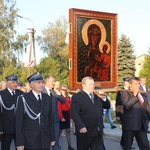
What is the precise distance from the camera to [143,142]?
22.7 ft

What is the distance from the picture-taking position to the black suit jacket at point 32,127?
16.5 feet

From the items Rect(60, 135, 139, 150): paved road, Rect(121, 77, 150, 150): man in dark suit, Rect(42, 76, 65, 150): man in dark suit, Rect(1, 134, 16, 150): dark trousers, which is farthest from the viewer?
Rect(60, 135, 139, 150): paved road

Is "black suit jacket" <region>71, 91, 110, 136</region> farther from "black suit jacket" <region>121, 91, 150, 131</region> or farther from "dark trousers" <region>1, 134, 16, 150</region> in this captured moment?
"dark trousers" <region>1, 134, 16, 150</region>

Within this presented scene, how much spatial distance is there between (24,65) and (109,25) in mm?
32772

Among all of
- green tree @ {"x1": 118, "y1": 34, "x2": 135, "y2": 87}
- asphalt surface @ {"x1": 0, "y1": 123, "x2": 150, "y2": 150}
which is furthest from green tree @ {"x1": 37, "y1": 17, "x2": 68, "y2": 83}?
asphalt surface @ {"x1": 0, "y1": 123, "x2": 150, "y2": 150}

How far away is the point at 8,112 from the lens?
23.1 ft

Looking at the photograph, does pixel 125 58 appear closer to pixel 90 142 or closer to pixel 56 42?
pixel 56 42

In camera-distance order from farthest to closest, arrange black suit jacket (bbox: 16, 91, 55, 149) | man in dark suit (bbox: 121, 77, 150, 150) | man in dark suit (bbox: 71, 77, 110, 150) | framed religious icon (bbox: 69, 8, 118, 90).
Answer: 1. framed religious icon (bbox: 69, 8, 118, 90)
2. man in dark suit (bbox: 121, 77, 150, 150)
3. man in dark suit (bbox: 71, 77, 110, 150)
4. black suit jacket (bbox: 16, 91, 55, 149)

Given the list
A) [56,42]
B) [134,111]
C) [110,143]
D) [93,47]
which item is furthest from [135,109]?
[56,42]

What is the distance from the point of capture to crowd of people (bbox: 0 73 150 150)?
200 inches

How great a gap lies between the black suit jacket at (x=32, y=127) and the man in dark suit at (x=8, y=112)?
1808 mm

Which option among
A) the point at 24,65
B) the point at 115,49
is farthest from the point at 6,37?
the point at 115,49

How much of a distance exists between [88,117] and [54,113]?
2.00 m

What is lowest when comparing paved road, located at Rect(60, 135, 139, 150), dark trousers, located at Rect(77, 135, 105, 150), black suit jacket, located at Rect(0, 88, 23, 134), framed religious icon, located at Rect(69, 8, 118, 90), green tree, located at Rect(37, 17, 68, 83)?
paved road, located at Rect(60, 135, 139, 150)
